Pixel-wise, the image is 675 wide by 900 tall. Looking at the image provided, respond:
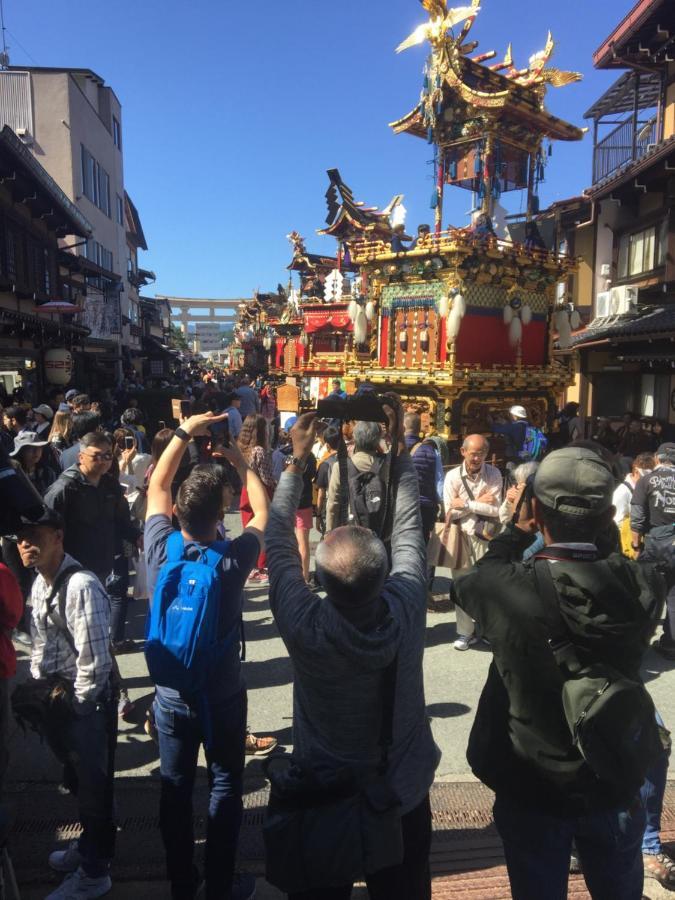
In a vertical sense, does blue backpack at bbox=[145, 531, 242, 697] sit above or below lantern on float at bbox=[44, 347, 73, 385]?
below

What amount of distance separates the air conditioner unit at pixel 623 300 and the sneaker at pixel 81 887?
14.0m

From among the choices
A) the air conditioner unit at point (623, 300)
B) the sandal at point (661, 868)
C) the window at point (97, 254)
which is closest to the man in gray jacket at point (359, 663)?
the sandal at point (661, 868)

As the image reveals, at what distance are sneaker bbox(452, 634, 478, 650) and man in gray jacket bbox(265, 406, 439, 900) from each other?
3199mm

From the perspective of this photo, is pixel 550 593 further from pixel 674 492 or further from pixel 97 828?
pixel 674 492

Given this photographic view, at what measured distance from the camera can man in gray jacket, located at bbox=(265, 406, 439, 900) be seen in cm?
165

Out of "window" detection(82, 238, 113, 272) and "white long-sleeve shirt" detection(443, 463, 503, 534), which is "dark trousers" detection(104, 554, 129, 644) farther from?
"window" detection(82, 238, 113, 272)

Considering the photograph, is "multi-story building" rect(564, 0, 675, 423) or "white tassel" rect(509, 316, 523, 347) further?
"white tassel" rect(509, 316, 523, 347)

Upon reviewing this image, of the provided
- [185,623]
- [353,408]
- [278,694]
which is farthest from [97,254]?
[353,408]

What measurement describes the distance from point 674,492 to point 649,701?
11.6 feet

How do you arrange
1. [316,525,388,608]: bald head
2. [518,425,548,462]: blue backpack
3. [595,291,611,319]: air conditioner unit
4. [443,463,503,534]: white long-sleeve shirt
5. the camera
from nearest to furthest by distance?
[316,525,388,608]: bald head, the camera, [443,463,503,534]: white long-sleeve shirt, [518,425,548,462]: blue backpack, [595,291,611,319]: air conditioner unit

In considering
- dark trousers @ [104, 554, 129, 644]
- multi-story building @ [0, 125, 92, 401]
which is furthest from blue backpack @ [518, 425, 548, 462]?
multi-story building @ [0, 125, 92, 401]

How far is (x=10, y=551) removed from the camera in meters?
3.20

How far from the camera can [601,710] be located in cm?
166

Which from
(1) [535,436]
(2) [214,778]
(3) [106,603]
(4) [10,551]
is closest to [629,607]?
(2) [214,778]
